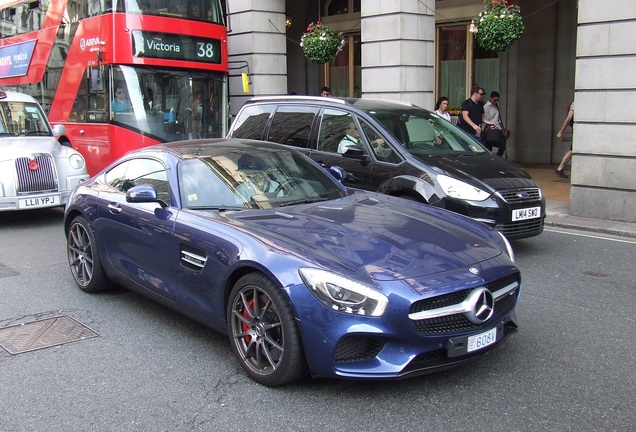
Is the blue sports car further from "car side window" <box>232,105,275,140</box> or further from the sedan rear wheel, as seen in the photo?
"car side window" <box>232,105,275,140</box>

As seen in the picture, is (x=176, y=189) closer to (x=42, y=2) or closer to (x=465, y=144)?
(x=465, y=144)

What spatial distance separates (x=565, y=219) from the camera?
10.2 m

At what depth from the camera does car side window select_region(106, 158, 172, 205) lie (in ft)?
17.6

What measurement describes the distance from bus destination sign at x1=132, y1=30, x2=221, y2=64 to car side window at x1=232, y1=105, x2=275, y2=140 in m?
3.62

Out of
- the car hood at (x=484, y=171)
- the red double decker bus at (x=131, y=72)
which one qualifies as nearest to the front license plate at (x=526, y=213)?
the car hood at (x=484, y=171)

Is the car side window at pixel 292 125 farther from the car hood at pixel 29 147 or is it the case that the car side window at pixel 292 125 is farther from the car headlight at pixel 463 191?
the car hood at pixel 29 147

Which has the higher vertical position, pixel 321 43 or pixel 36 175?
pixel 321 43

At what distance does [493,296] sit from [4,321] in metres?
4.12

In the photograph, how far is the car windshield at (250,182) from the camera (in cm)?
507

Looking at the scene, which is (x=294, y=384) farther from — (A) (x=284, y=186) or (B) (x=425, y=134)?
(B) (x=425, y=134)

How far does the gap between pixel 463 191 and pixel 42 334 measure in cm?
454

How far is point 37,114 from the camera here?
11.8 m

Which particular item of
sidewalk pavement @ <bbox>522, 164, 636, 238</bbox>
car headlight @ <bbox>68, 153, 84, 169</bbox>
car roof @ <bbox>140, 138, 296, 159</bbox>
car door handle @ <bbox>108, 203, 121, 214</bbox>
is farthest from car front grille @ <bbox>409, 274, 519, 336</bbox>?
car headlight @ <bbox>68, 153, 84, 169</bbox>

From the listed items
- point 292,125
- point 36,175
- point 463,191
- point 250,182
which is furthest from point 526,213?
point 36,175
